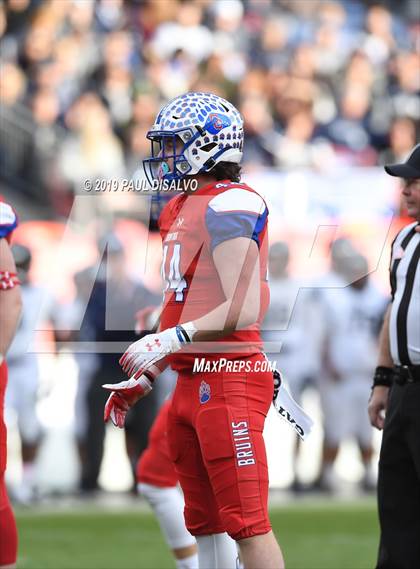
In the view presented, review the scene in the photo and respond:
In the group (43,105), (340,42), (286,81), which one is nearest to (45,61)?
(43,105)

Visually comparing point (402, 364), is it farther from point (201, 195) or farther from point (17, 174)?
point (17, 174)

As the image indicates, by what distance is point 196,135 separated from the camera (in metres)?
3.95

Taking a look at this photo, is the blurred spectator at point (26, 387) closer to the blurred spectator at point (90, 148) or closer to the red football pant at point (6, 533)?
the blurred spectator at point (90, 148)

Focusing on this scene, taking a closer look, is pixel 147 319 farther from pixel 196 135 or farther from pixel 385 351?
pixel 196 135

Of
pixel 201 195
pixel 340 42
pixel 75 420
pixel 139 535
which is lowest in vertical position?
pixel 139 535

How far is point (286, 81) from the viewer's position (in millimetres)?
12836

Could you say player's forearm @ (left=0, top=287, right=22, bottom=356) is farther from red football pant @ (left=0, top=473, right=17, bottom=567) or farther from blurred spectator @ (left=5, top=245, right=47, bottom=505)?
blurred spectator @ (left=5, top=245, right=47, bottom=505)

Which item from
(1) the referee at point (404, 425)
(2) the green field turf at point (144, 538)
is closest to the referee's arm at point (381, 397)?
(1) the referee at point (404, 425)

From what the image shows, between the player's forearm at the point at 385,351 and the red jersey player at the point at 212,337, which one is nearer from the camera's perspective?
the red jersey player at the point at 212,337

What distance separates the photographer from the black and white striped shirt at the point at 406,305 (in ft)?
13.8

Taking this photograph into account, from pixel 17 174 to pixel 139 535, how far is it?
5.79m

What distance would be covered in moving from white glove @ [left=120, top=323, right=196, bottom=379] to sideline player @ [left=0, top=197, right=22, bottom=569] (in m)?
0.62

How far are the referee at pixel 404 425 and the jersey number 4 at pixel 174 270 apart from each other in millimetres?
813

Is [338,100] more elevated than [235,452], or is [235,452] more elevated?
[338,100]
